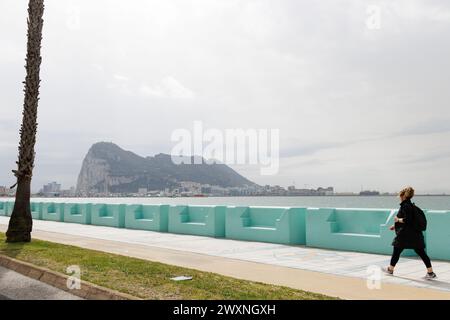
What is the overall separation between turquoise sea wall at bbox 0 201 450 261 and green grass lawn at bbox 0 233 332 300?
17.7 ft

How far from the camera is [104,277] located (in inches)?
317

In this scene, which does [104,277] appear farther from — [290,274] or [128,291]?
[290,274]

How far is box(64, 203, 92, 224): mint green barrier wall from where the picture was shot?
25.4 m

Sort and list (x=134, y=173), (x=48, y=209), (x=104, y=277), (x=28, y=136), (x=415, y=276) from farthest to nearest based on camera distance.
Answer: (x=134, y=173) < (x=48, y=209) < (x=28, y=136) < (x=415, y=276) < (x=104, y=277)

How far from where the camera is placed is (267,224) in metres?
16.0

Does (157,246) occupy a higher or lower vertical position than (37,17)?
lower

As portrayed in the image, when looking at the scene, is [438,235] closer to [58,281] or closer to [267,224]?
[267,224]

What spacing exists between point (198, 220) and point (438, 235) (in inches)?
400

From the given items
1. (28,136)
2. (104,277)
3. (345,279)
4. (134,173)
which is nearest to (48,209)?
(28,136)

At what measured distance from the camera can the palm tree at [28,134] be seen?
13.3m

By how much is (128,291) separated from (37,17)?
1050 cm

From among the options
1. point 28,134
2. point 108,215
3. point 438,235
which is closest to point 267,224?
point 438,235

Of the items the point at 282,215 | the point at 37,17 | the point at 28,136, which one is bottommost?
the point at 282,215
